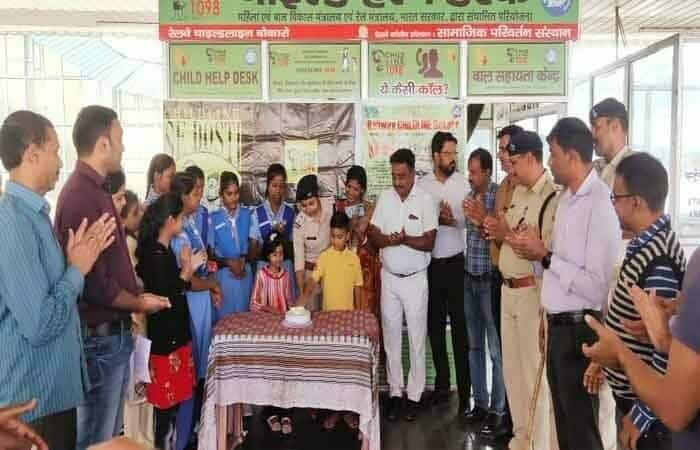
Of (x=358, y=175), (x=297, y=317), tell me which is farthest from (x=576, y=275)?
(x=358, y=175)

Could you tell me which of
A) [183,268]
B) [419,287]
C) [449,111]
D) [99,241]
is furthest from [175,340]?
[449,111]

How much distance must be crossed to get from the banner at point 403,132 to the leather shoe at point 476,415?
178cm

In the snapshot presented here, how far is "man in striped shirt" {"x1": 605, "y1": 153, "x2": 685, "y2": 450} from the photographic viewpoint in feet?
6.77

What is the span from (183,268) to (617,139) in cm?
235

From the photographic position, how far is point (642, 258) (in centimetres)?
217

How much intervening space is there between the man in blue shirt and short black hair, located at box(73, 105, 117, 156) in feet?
1.28

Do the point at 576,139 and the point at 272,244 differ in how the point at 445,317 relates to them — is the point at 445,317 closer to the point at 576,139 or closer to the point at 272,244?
the point at 272,244

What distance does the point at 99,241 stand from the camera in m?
2.27

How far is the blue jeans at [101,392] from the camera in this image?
8.18 ft

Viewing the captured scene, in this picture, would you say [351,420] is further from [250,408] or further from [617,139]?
[617,139]

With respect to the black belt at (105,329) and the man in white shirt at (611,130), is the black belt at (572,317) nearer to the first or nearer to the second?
the man in white shirt at (611,130)

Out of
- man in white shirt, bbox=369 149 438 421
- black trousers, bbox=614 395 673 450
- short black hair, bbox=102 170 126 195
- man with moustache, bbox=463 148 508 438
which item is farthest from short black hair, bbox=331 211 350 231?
Result: black trousers, bbox=614 395 673 450

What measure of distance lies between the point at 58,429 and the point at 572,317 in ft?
6.78

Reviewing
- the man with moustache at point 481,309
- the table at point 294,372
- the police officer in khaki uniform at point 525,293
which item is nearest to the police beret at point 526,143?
the police officer in khaki uniform at point 525,293
